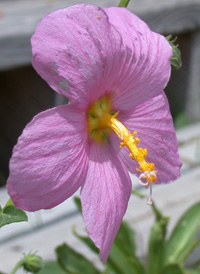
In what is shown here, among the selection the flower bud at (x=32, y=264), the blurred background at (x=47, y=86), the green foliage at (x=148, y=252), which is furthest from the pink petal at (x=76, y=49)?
the blurred background at (x=47, y=86)

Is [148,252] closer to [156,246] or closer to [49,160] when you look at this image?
[156,246]

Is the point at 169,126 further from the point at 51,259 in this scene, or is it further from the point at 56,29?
the point at 51,259

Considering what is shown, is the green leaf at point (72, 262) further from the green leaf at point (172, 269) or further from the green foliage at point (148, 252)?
the green leaf at point (172, 269)

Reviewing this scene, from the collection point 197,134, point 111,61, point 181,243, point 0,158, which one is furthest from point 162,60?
point 0,158

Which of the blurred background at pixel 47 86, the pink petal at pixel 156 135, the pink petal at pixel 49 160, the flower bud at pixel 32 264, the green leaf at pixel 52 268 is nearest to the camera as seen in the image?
the pink petal at pixel 49 160

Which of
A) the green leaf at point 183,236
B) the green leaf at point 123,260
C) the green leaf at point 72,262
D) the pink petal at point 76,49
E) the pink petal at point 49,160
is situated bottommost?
the green leaf at point 183,236

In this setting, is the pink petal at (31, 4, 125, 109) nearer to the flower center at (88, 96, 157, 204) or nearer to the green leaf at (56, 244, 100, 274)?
the flower center at (88, 96, 157, 204)

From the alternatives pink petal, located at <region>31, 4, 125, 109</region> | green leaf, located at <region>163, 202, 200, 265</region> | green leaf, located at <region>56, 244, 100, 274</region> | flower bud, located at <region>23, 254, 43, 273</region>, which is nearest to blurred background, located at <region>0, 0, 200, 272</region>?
green leaf, located at <region>163, 202, 200, 265</region>
